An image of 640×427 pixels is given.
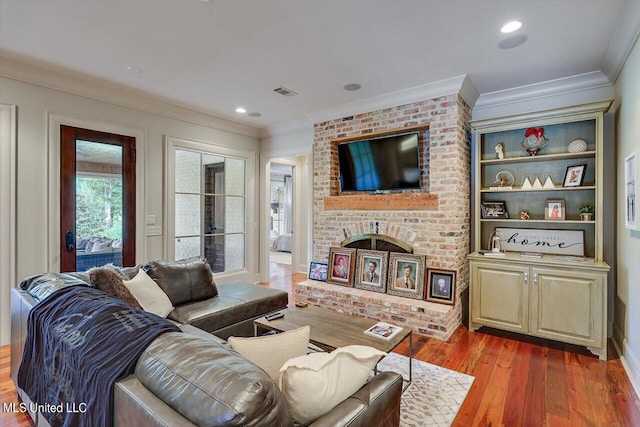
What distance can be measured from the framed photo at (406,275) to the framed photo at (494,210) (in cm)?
91

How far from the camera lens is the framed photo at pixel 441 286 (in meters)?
3.58

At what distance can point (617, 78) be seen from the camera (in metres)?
3.12

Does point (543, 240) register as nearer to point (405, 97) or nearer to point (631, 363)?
point (631, 363)

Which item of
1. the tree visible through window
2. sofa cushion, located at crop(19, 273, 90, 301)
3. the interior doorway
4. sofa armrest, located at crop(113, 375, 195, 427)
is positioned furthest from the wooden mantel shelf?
the interior doorway

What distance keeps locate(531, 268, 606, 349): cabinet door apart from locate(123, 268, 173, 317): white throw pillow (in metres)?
3.44

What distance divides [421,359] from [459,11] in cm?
281

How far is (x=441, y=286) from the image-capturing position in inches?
144

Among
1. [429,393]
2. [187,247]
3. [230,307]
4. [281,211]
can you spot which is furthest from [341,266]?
[281,211]

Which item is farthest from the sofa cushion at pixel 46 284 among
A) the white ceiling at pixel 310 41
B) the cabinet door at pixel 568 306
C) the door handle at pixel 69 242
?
the cabinet door at pixel 568 306

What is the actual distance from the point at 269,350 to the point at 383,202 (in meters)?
3.07

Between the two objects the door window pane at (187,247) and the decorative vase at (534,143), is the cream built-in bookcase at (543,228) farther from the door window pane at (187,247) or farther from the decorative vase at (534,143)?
the door window pane at (187,247)

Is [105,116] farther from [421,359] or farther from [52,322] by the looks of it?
[421,359]

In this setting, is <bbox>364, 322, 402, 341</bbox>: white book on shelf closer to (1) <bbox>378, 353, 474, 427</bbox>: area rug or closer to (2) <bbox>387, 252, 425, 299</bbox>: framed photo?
(1) <bbox>378, 353, 474, 427</bbox>: area rug

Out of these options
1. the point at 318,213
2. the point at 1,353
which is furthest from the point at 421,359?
the point at 1,353
